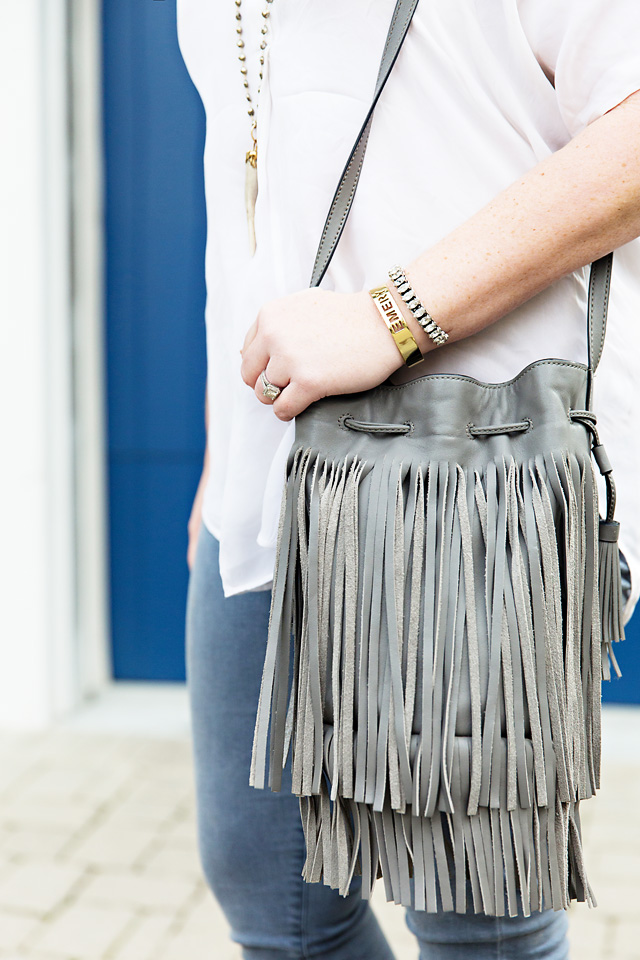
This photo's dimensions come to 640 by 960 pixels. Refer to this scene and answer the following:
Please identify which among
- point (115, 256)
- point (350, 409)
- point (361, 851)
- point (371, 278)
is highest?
point (115, 256)

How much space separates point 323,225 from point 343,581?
0.95 feet

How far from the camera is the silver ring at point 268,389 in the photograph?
0.69 meters

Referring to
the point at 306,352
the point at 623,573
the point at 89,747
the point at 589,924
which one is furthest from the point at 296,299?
the point at 89,747

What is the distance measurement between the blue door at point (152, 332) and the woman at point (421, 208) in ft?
6.12

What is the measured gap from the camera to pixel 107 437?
2.82 meters

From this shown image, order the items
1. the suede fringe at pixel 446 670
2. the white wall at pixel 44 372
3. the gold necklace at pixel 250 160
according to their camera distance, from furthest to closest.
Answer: the white wall at pixel 44 372, the gold necklace at pixel 250 160, the suede fringe at pixel 446 670

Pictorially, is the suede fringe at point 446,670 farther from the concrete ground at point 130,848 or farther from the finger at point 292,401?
the concrete ground at point 130,848

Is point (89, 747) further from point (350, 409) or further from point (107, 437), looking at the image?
point (350, 409)

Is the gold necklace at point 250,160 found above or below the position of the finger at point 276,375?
above

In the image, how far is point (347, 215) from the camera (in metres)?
0.71

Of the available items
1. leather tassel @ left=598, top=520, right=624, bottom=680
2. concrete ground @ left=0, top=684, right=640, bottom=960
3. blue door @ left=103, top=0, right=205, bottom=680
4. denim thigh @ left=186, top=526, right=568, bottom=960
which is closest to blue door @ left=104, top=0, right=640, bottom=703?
blue door @ left=103, top=0, right=205, bottom=680

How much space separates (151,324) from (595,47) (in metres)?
2.21

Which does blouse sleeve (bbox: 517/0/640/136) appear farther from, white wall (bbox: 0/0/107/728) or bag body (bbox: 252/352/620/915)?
white wall (bbox: 0/0/107/728)

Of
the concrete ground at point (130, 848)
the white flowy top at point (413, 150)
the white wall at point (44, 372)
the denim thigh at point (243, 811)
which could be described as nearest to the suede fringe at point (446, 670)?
the white flowy top at point (413, 150)
